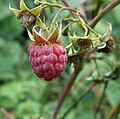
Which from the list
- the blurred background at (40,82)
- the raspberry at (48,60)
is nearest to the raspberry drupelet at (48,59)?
the raspberry at (48,60)

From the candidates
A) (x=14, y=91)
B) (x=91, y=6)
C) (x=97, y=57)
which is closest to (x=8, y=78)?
(x=14, y=91)

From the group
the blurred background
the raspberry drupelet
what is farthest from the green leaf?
the raspberry drupelet

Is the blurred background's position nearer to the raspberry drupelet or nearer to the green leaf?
the green leaf

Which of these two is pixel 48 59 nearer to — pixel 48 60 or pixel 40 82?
pixel 48 60

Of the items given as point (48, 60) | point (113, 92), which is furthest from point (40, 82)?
point (48, 60)

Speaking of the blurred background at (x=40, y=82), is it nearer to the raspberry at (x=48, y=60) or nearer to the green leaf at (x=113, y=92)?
the green leaf at (x=113, y=92)
